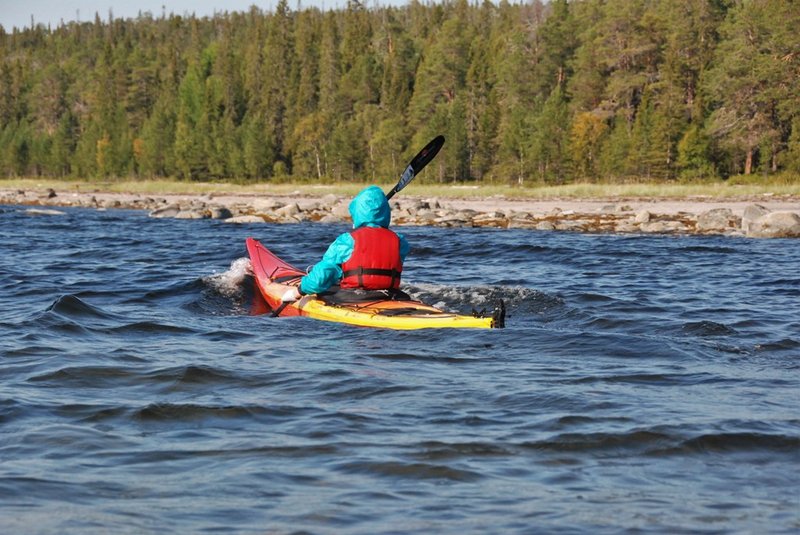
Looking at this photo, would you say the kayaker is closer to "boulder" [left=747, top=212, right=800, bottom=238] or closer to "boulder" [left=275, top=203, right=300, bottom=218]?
"boulder" [left=747, top=212, right=800, bottom=238]

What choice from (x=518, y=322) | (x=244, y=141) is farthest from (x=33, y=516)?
(x=244, y=141)

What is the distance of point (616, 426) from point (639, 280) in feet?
23.6

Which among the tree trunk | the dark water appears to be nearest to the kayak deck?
the dark water

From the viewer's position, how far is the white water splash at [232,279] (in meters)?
11.2

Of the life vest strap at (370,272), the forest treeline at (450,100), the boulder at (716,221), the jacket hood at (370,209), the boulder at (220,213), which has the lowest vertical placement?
the boulder at (220,213)

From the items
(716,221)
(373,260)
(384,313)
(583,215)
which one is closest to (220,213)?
(583,215)

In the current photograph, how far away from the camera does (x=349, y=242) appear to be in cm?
853

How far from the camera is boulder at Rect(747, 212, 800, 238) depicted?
706 inches

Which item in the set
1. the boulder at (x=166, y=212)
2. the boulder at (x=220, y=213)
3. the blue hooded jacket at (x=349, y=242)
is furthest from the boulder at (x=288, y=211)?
the blue hooded jacket at (x=349, y=242)

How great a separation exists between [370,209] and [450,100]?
187 feet

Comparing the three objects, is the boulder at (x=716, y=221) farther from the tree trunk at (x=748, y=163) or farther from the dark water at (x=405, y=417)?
the tree trunk at (x=748, y=163)

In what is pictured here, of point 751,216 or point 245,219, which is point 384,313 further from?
point 245,219

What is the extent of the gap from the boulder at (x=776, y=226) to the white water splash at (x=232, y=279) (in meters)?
10.1

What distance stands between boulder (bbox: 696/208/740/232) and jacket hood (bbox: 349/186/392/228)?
12.6 metres
